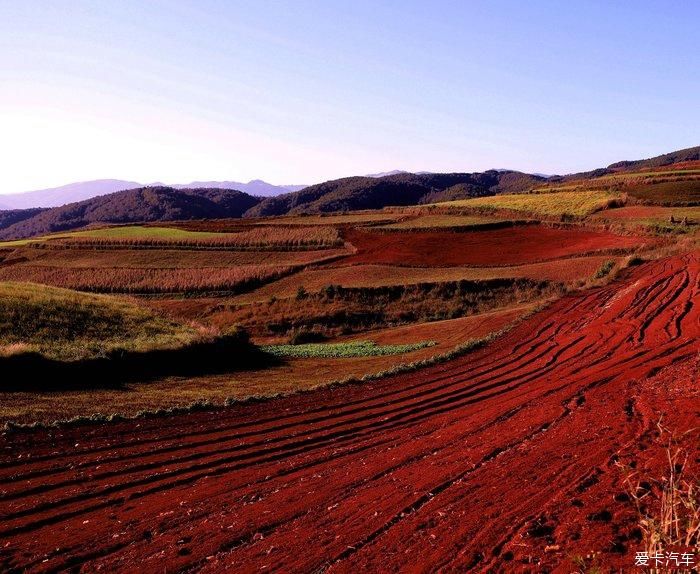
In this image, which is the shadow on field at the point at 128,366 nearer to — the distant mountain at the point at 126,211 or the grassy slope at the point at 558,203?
the grassy slope at the point at 558,203

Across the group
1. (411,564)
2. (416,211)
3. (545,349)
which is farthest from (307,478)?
(416,211)

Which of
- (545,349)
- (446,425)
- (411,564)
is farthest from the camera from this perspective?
(545,349)

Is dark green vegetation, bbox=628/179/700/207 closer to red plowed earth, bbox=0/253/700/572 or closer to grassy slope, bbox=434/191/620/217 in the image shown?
grassy slope, bbox=434/191/620/217

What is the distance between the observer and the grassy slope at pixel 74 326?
22.6 m

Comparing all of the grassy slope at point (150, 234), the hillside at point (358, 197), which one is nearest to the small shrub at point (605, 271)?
the grassy slope at point (150, 234)

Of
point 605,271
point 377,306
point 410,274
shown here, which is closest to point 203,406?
point 377,306

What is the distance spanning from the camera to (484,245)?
5472 centimetres

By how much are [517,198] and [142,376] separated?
68.7 metres

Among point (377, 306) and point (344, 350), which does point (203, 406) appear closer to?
point (344, 350)

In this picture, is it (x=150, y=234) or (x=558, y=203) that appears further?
(x=150, y=234)

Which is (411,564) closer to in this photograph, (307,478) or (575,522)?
(575,522)

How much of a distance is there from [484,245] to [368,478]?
4729 centimetres

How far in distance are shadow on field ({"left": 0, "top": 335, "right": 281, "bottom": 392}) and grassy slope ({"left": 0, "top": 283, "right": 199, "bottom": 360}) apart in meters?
0.44

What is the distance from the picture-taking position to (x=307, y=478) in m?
9.65
